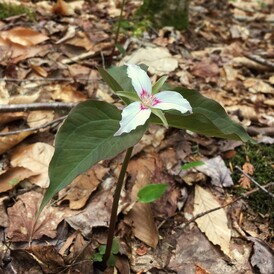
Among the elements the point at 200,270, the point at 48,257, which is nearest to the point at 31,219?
the point at 48,257

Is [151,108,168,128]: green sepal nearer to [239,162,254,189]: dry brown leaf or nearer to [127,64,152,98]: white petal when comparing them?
[127,64,152,98]: white petal

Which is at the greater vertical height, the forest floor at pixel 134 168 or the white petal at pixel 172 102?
the white petal at pixel 172 102

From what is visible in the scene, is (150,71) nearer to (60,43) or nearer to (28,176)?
(60,43)

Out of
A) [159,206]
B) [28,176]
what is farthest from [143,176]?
[28,176]

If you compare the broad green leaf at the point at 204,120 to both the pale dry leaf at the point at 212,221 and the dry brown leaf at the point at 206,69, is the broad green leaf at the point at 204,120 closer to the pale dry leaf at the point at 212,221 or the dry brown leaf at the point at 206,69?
the pale dry leaf at the point at 212,221

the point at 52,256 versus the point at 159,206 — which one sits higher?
the point at 52,256

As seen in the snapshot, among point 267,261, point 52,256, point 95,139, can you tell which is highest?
point 95,139

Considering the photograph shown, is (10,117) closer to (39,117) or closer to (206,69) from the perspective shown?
(39,117)

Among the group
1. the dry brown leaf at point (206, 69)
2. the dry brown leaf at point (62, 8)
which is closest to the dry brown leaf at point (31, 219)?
the dry brown leaf at point (206, 69)
